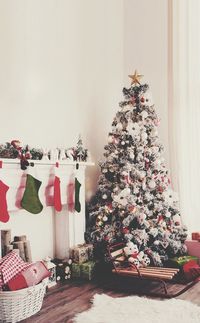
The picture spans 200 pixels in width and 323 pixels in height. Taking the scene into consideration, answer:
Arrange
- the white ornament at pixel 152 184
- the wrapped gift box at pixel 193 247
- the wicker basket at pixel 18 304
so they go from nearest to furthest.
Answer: the wicker basket at pixel 18 304 → the white ornament at pixel 152 184 → the wrapped gift box at pixel 193 247

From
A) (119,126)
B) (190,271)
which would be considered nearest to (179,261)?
(190,271)

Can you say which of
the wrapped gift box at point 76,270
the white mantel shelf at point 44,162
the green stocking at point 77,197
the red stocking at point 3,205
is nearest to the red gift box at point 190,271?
the wrapped gift box at point 76,270

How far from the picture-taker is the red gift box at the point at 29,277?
128 inches

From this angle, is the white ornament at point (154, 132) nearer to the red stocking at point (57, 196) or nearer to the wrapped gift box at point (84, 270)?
the red stocking at point (57, 196)

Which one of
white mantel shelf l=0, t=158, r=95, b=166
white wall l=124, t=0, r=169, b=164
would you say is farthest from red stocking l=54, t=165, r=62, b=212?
white wall l=124, t=0, r=169, b=164

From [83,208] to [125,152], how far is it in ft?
2.80

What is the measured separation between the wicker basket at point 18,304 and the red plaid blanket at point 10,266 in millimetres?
138

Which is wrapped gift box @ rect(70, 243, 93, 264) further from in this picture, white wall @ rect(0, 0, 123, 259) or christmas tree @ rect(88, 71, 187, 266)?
white wall @ rect(0, 0, 123, 259)

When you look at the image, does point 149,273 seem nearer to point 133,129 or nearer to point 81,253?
point 81,253

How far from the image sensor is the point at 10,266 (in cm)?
334

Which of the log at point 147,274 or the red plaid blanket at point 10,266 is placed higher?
the red plaid blanket at point 10,266

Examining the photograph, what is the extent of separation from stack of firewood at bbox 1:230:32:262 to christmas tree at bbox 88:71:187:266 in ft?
3.73

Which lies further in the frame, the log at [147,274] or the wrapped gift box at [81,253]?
the wrapped gift box at [81,253]

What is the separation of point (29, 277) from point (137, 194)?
1883 millimetres
